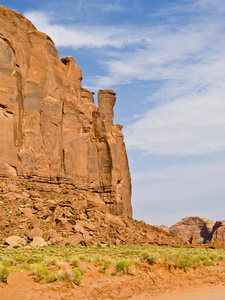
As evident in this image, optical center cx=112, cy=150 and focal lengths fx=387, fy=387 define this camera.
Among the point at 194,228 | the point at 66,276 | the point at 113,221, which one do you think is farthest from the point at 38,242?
the point at 194,228

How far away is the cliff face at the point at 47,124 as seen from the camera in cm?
4300

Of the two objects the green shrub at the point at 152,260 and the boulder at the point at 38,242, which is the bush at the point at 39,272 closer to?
the green shrub at the point at 152,260

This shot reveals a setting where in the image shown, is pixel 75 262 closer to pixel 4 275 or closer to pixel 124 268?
pixel 124 268

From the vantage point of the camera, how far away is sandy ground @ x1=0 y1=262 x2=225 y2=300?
47.6 ft

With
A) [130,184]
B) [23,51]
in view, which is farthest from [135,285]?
[130,184]

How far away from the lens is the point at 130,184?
6962 cm

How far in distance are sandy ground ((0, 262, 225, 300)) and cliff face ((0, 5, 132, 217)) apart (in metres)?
25.0

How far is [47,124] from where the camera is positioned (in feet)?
156

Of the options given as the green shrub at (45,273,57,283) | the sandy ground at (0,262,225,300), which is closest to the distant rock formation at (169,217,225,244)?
the sandy ground at (0,262,225,300)

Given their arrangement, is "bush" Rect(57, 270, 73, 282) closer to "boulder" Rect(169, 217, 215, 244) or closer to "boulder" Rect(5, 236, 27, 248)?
"boulder" Rect(5, 236, 27, 248)

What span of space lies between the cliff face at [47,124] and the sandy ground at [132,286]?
25.0m

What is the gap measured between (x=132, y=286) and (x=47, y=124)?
32.5m

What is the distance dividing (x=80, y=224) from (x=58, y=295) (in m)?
25.4

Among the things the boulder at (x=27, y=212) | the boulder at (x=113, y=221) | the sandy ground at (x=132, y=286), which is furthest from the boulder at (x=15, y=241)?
the sandy ground at (x=132, y=286)
